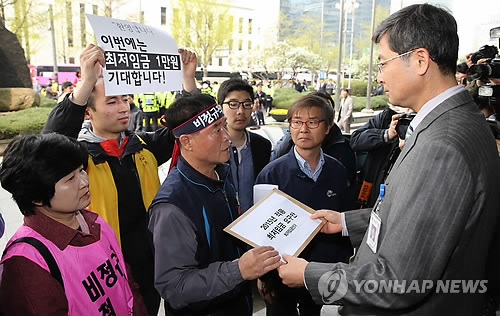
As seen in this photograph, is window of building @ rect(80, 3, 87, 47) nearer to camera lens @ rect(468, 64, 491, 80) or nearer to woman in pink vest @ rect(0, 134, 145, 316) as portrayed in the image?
camera lens @ rect(468, 64, 491, 80)

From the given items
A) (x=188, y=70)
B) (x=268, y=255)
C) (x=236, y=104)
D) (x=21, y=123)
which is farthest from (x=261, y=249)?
(x=21, y=123)

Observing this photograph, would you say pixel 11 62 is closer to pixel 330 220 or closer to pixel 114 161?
pixel 114 161

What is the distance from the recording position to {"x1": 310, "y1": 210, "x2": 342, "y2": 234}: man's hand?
219 cm

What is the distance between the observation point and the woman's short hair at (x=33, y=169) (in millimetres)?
1624

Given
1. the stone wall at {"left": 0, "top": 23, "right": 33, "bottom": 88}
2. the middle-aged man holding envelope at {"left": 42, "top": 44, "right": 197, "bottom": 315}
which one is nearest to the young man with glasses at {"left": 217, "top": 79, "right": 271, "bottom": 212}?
the middle-aged man holding envelope at {"left": 42, "top": 44, "right": 197, "bottom": 315}

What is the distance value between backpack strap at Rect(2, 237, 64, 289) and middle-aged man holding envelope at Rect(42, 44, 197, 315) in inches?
A: 25.5

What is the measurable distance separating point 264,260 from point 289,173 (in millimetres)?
1245

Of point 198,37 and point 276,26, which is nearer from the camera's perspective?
point 198,37

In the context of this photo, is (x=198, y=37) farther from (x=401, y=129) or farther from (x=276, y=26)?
(x=401, y=129)

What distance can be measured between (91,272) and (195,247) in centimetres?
45

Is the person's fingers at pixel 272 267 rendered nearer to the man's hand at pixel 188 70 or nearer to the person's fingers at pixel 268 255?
the person's fingers at pixel 268 255

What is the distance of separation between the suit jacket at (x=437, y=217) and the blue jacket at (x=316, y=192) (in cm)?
126

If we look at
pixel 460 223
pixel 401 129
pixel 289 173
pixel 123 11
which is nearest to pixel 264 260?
pixel 460 223

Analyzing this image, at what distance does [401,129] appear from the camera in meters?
3.28
